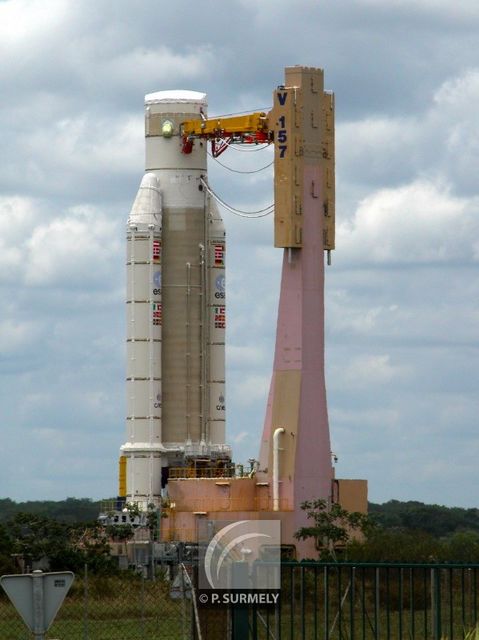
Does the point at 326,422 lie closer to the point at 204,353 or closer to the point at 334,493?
the point at 334,493

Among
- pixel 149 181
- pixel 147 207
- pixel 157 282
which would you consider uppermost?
pixel 149 181

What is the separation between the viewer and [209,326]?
88.9m

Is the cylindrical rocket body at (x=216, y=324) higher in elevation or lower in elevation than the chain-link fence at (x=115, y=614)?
higher

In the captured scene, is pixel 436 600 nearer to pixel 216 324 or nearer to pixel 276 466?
pixel 276 466

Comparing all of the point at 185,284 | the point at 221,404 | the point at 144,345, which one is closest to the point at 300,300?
the point at 185,284

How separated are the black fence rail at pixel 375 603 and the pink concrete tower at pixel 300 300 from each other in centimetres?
3413

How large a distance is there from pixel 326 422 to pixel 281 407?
2.13m

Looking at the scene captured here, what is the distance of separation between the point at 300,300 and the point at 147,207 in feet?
36.8

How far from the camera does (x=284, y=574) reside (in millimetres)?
31469

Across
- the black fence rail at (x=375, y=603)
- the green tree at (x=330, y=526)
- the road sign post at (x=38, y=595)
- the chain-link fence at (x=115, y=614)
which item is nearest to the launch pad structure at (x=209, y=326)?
the green tree at (x=330, y=526)

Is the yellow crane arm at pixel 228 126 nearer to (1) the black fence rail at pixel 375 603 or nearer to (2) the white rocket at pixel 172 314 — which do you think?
(2) the white rocket at pixel 172 314

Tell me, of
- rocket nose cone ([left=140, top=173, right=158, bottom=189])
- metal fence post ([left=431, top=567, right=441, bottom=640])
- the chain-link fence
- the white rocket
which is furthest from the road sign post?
rocket nose cone ([left=140, top=173, right=158, bottom=189])

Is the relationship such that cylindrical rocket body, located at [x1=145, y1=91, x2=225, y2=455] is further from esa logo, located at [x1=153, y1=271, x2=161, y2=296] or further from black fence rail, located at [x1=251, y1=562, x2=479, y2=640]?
black fence rail, located at [x1=251, y1=562, x2=479, y2=640]

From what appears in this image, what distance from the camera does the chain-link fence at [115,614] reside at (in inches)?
1658
